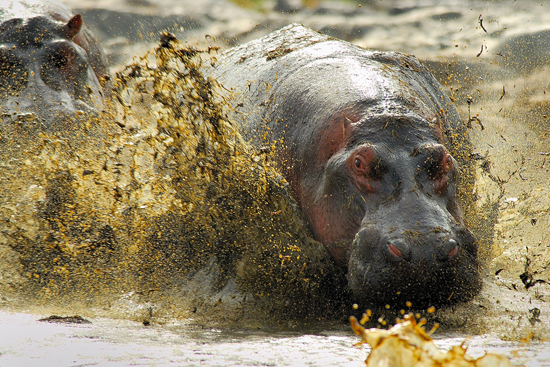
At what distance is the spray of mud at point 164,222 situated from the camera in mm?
4430

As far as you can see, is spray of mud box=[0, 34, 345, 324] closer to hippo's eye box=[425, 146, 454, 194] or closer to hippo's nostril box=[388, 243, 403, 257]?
hippo's nostril box=[388, 243, 403, 257]

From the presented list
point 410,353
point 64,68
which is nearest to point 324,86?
point 410,353

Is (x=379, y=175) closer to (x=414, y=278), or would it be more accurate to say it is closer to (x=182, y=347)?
(x=414, y=278)

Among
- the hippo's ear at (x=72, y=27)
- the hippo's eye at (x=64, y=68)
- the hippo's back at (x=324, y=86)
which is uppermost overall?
the hippo's ear at (x=72, y=27)

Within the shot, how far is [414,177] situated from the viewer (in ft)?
13.0

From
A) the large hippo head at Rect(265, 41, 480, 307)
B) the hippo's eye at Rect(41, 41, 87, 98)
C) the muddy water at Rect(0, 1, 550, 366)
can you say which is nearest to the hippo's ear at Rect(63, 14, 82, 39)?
the hippo's eye at Rect(41, 41, 87, 98)

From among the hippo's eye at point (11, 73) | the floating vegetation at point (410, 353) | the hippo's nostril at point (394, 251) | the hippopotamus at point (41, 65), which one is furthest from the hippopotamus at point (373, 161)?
the hippo's eye at point (11, 73)

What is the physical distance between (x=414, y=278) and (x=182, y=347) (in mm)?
1506

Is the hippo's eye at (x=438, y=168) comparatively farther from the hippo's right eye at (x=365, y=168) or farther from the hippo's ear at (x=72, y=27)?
the hippo's ear at (x=72, y=27)

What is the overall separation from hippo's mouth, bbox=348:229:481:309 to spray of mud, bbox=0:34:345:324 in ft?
1.99

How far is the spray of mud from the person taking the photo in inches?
174

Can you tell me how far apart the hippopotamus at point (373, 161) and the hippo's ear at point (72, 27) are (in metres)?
3.11

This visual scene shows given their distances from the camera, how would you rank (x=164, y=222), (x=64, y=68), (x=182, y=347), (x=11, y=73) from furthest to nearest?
(x=64, y=68)
(x=11, y=73)
(x=164, y=222)
(x=182, y=347)

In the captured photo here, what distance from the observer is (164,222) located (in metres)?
4.94
